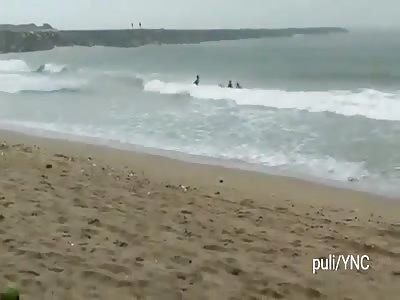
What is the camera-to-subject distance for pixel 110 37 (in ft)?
358

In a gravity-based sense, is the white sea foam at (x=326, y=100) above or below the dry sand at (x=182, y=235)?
below

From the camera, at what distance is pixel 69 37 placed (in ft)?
347

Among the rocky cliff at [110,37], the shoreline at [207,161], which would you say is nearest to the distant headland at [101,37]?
the rocky cliff at [110,37]

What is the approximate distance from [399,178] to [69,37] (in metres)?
102

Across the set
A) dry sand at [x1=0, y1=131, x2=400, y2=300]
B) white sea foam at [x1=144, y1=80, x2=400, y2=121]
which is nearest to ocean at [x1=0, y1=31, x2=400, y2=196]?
white sea foam at [x1=144, y1=80, x2=400, y2=121]

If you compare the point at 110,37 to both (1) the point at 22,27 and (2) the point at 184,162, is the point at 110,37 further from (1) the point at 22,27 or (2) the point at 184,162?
(2) the point at 184,162

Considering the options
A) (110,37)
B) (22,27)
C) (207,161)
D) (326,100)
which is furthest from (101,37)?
(207,161)

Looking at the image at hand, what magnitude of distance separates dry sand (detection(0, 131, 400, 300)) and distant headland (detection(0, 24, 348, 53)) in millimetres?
80044

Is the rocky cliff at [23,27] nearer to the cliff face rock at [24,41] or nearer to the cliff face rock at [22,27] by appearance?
the cliff face rock at [22,27]

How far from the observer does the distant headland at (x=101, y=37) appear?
8654cm

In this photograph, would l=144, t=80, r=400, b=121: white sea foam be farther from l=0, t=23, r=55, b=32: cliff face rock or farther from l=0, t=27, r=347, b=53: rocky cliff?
l=0, t=23, r=55, b=32: cliff face rock

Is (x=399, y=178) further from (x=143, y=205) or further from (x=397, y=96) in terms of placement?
(x=397, y=96)

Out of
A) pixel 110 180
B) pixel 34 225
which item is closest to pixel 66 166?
pixel 110 180

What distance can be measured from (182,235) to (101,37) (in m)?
108
